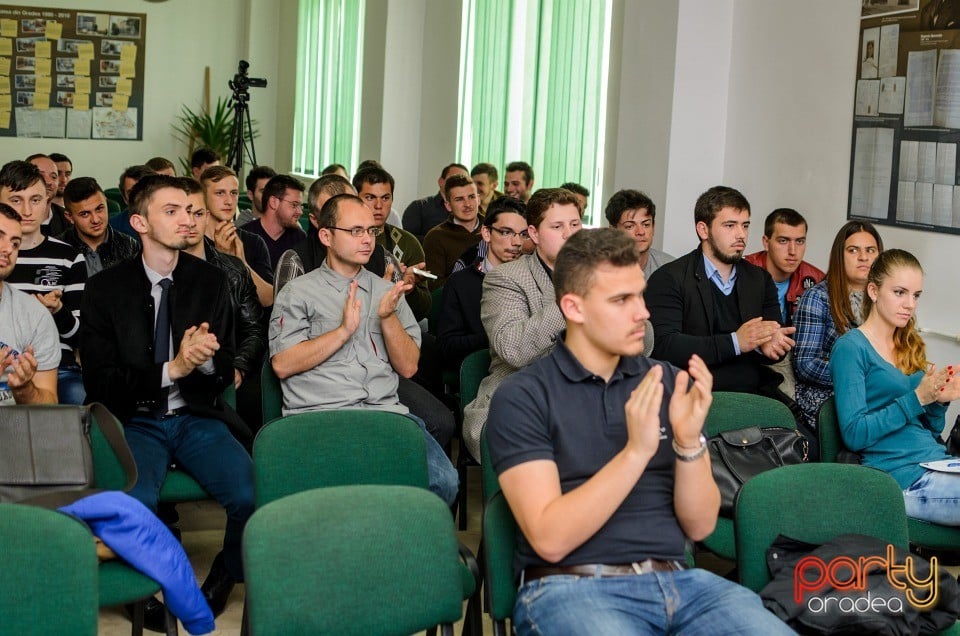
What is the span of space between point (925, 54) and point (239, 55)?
33.1 feet

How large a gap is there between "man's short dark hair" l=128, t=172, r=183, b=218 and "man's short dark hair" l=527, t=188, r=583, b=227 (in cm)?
118

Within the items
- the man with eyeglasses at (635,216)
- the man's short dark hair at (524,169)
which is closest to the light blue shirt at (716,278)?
the man with eyeglasses at (635,216)

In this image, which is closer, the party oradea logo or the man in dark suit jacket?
the party oradea logo

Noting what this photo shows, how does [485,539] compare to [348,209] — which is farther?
[348,209]

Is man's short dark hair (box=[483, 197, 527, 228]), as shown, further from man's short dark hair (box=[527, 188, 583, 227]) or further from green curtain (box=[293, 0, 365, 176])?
green curtain (box=[293, 0, 365, 176])

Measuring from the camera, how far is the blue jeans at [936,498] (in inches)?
127

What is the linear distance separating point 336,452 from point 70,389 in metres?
1.37

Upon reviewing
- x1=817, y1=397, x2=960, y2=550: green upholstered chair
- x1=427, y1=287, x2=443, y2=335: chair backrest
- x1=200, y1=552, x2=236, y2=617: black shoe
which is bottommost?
x1=200, y1=552, x2=236, y2=617: black shoe

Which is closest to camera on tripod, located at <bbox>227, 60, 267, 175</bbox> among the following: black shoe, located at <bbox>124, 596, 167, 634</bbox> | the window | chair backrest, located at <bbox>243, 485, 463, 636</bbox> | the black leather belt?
the window

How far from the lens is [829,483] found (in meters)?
2.60

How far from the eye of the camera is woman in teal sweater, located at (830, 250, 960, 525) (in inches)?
129

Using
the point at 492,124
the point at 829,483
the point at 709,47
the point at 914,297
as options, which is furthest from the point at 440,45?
the point at 829,483

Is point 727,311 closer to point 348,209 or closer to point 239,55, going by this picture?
→ point 348,209

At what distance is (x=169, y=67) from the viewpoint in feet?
42.0
